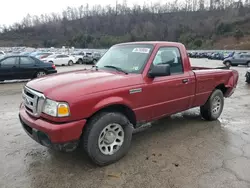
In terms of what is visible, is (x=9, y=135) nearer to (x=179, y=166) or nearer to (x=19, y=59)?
(x=179, y=166)

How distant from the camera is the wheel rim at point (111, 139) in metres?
3.43

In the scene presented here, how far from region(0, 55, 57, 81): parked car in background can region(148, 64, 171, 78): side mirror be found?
9.94m

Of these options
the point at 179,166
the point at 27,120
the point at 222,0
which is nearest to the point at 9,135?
the point at 27,120

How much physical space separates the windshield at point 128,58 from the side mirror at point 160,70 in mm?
215

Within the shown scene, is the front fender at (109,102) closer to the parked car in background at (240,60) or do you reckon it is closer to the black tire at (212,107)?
the black tire at (212,107)

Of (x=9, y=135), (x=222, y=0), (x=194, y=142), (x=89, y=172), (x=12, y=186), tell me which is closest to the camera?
(x=12, y=186)

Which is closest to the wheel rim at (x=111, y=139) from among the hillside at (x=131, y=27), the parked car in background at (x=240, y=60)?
the parked car in background at (x=240, y=60)

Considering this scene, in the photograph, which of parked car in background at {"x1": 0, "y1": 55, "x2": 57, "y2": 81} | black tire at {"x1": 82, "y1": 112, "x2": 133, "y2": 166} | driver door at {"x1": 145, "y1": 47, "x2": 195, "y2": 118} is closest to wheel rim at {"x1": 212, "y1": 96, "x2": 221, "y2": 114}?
driver door at {"x1": 145, "y1": 47, "x2": 195, "y2": 118}

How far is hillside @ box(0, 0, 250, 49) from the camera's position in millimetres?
87688

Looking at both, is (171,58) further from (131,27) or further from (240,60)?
(131,27)

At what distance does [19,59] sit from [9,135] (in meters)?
8.29

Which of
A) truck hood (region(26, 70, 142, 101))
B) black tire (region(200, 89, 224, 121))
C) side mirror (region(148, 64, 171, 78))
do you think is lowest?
black tire (region(200, 89, 224, 121))

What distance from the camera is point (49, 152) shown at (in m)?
3.93

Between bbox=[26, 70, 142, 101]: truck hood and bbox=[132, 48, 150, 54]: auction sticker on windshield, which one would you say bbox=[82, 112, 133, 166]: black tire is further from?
bbox=[132, 48, 150, 54]: auction sticker on windshield
